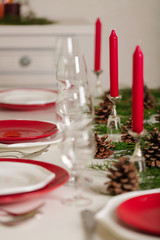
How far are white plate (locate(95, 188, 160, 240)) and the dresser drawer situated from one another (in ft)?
6.75

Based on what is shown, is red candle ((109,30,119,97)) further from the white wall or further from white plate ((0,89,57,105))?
the white wall

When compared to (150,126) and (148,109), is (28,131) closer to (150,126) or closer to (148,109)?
(150,126)

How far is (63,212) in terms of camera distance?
71cm

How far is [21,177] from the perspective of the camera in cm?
82

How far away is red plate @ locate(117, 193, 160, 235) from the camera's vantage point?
61 centimetres

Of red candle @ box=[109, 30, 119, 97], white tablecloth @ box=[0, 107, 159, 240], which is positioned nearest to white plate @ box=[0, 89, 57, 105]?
red candle @ box=[109, 30, 119, 97]

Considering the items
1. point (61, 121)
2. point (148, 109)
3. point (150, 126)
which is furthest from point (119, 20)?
point (61, 121)

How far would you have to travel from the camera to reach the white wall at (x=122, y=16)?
10.5 feet

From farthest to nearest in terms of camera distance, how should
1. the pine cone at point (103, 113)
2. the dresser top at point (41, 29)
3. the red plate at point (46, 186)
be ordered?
the dresser top at point (41, 29)
the pine cone at point (103, 113)
the red plate at point (46, 186)

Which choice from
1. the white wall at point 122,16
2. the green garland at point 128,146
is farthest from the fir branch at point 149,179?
the white wall at point 122,16

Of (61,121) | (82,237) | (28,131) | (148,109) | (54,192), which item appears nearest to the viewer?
(82,237)

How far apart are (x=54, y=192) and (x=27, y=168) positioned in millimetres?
99

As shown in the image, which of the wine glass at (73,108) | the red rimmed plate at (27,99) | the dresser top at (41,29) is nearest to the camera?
the wine glass at (73,108)

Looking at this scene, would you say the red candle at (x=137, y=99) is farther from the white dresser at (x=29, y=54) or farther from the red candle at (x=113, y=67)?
the white dresser at (x=29, y=54)
